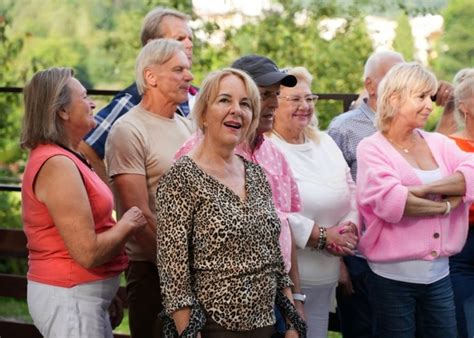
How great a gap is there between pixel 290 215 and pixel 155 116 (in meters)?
0.68

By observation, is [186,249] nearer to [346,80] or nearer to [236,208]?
[236,208]

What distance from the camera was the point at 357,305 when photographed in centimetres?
444

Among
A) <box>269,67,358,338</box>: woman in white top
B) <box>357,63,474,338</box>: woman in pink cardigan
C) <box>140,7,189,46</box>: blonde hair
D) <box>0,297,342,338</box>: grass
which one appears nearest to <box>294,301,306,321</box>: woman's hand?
<box>269,67,358,338</box>: woman in white top

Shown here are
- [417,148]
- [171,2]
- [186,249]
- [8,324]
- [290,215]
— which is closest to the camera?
[186,249]

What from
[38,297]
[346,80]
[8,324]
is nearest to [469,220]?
[38,297]

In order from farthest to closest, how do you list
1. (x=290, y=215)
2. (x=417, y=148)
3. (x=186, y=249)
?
1. (x=417, y=148)
2. (x=290, y=215)
3. (x=186, y=249)

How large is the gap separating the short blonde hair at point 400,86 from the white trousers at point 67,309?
139 cm

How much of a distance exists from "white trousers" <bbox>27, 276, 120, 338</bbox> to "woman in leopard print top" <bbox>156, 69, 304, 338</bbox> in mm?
417

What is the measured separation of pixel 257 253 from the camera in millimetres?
3213

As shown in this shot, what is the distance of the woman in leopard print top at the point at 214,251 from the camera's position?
316 cm

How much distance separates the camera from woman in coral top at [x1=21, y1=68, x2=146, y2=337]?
3.44 meters

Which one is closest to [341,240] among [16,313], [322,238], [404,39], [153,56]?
[322,238]

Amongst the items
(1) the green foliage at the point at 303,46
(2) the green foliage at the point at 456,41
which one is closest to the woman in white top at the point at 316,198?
(1) the green foliage at the point at 303,46

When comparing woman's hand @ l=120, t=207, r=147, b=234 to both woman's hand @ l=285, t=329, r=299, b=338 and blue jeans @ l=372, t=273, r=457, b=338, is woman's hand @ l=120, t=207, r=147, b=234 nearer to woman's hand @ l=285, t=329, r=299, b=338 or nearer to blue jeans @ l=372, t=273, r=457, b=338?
woman's hand @ l=285, t=329, r=299, b=338
